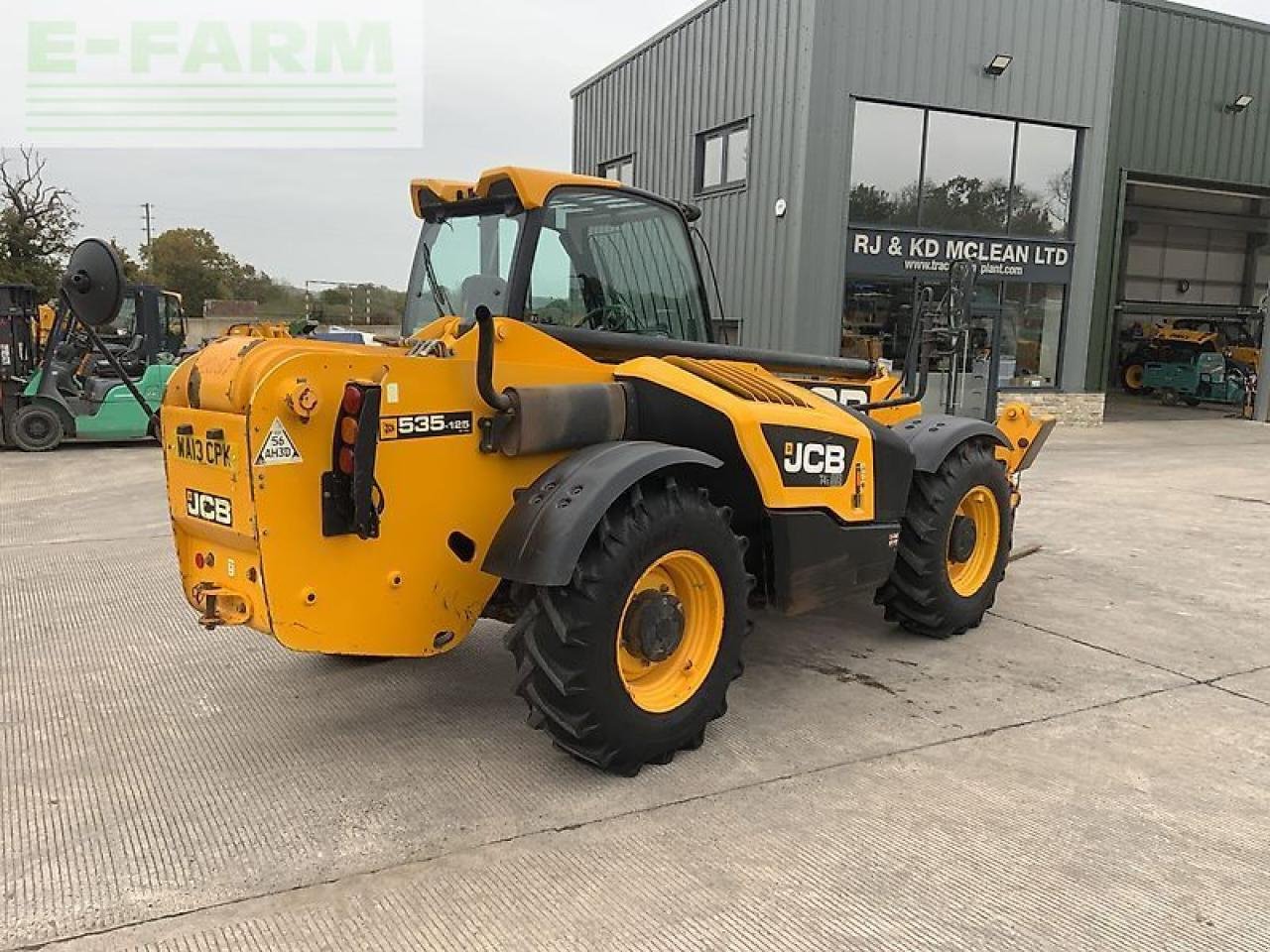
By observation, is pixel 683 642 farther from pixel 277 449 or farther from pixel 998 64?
pixel 998 64

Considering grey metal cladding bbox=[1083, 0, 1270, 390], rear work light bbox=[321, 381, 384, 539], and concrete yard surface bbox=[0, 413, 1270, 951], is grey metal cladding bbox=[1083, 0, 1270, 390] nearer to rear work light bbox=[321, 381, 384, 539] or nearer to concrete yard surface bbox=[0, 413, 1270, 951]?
concrete yard surface bbox=[0, 413, 1270, 951]

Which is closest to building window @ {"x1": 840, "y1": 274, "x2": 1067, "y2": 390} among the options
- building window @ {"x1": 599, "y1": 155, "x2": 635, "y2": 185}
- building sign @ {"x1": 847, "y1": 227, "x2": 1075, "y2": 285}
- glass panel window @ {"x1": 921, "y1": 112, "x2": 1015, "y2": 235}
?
building sign @ {"x1": 847, "y1": 227, "x2": 1075, "y2": 285}

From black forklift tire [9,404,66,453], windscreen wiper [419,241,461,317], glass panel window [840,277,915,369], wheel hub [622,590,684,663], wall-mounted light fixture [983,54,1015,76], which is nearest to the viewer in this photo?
wheel hub [622,590,684,663]

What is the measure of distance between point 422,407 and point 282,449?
1.61 ft

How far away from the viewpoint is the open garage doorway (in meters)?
23.8

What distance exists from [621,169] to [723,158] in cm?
382

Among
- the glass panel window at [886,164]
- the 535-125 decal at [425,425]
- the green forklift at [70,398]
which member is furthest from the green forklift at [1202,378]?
the 535-125 decal at [425,425]

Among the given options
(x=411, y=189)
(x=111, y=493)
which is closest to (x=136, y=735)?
(x=411, y=189)

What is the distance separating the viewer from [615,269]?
4441 millimetres

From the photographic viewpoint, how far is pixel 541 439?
12.3 ft

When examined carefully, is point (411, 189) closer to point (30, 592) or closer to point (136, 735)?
point (136, 735)

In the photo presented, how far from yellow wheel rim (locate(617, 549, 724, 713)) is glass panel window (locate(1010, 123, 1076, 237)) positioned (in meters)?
14.5

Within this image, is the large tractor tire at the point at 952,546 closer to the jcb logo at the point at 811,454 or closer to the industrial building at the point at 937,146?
the jcb logo at the point at 811,454

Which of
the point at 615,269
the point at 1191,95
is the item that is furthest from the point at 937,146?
the point at 615,269
